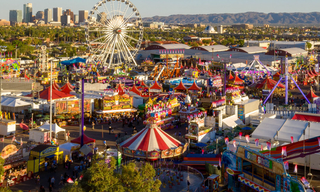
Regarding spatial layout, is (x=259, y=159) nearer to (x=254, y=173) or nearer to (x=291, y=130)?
(x=254, y=173)

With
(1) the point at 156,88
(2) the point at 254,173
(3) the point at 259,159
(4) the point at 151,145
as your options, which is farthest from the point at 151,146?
(1) the point at 156,88

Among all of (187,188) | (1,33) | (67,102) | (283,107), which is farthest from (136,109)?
(1,33)

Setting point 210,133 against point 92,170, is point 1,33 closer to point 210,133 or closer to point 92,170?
point 210,133

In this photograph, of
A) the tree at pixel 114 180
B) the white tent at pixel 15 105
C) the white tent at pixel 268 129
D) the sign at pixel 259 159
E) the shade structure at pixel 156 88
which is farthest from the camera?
the shade structure at pixel 156 88

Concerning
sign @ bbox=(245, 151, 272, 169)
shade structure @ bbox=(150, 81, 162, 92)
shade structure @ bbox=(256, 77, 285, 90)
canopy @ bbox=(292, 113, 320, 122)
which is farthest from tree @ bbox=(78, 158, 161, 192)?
shade structure @ bbox=(256, 77, 285, 90)

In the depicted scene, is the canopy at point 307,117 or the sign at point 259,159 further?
the canopy at point 307,117

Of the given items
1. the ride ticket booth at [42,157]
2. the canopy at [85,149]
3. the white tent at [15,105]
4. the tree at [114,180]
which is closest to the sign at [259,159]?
the tree at [114,180]

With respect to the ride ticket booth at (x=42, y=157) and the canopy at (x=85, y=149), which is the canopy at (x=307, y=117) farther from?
the ride ticket booth at (x=42, y=157)
